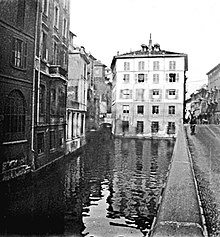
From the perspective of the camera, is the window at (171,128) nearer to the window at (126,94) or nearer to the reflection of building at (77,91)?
the window at (126,94)

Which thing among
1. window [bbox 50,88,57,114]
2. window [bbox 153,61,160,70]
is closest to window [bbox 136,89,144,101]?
window [bbox 153,61,160,70]

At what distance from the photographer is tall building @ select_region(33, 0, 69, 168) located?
201 centimetres

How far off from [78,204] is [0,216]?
35.4 inches

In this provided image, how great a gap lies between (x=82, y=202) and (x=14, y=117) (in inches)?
52.5

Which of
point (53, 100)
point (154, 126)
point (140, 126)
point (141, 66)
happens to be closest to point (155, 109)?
point (154, 126)

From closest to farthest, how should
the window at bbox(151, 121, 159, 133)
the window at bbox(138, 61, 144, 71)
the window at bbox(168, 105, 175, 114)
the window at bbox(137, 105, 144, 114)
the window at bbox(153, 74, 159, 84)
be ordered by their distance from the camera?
the window at bbox(168, 105, 175, 114), the window at bbox(151, 121, 159, 133), the window at bbox(153, 74, 159, 84), the window at bbox(137, 105, 144, 114), the window at bbox(138, 61, 144, 71)

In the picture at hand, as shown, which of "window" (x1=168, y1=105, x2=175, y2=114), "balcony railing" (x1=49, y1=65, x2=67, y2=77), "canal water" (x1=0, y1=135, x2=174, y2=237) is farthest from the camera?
"window" (x1=168, y1=105, x2=175, y2=114)

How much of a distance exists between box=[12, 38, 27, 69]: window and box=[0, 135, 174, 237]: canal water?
65cm

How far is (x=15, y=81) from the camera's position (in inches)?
59.3

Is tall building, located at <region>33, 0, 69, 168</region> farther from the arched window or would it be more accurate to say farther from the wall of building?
the wall of building

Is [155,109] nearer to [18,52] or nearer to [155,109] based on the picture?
[155,109]

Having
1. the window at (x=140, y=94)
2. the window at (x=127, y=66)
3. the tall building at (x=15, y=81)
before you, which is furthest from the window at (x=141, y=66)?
the tall building at (x=15, y=81)

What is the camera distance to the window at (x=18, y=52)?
1.48 m

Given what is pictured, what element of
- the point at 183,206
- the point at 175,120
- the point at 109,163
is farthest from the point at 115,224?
the point at 175,120
